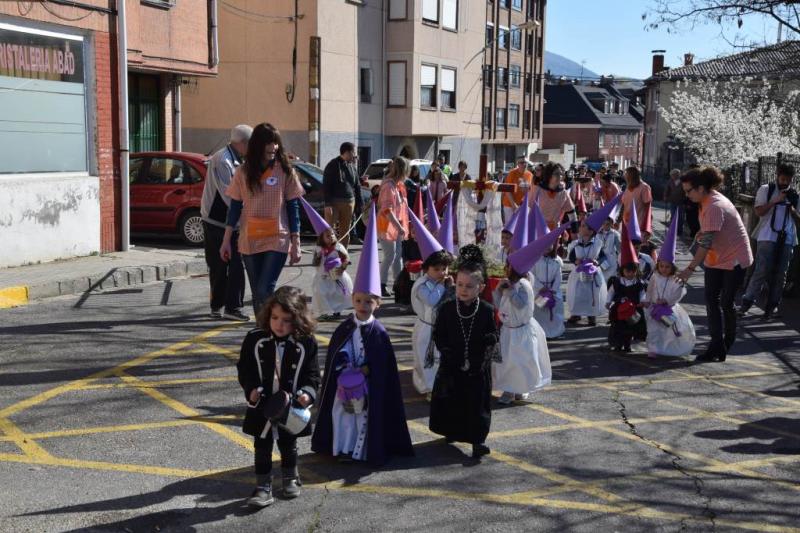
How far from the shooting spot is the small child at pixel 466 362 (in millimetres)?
5902

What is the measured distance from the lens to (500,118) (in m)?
56.3

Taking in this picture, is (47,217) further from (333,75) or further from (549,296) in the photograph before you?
(333,75)

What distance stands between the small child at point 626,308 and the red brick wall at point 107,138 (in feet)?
27.7

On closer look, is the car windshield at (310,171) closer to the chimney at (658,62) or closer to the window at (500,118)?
the window at (500,118)

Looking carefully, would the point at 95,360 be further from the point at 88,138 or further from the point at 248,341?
the point at 88,138

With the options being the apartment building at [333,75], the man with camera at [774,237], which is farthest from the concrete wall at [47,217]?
the apartment building at [333,75]

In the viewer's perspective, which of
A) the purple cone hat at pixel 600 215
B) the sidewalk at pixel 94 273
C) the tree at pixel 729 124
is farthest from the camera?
the tree at pixel 729 124

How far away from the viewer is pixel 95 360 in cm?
806

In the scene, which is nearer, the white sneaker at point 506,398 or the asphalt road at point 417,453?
the asphalt road at point 417,453

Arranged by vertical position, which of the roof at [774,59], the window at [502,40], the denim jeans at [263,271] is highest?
the window at [502,40]

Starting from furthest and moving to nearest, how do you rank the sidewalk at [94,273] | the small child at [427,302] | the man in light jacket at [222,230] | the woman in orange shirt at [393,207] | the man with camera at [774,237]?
1. the woman in orange shirt at [393,207]
2. the man with camera at [774,237]
3. the sidewalk at [94,273]
4. the man in light jacket at [222,230]
5. the small child at [427,302]

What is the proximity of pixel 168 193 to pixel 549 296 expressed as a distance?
29.9 ft

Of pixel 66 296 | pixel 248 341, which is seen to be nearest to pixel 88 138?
pixel 66 296

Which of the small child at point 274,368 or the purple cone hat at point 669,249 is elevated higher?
the purple cone hat at point 669,249
